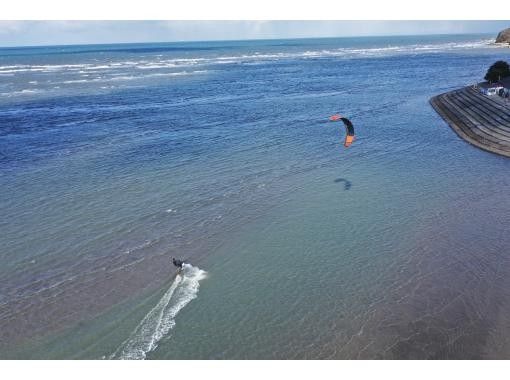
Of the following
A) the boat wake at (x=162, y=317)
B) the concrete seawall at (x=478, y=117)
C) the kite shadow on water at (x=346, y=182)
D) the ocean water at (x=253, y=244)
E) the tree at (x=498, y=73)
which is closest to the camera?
the boat wake at (x=162, y=317)

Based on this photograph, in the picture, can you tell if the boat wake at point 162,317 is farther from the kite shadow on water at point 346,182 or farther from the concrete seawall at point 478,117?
the concrete seawall at point 478,117

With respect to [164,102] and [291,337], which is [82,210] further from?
[164,102]

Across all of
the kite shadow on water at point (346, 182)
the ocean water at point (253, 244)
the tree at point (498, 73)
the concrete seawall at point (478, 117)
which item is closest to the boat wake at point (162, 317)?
the ocean water at point (253, 244)

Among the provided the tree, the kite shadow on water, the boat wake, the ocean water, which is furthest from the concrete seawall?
the boat wake

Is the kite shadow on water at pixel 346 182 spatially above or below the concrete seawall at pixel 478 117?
above

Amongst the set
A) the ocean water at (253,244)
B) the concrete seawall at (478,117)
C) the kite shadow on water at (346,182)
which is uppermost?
the ocean water at (253,244)

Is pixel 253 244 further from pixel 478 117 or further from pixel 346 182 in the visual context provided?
pixel 478 117

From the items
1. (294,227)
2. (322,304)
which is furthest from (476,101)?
(322,304)
